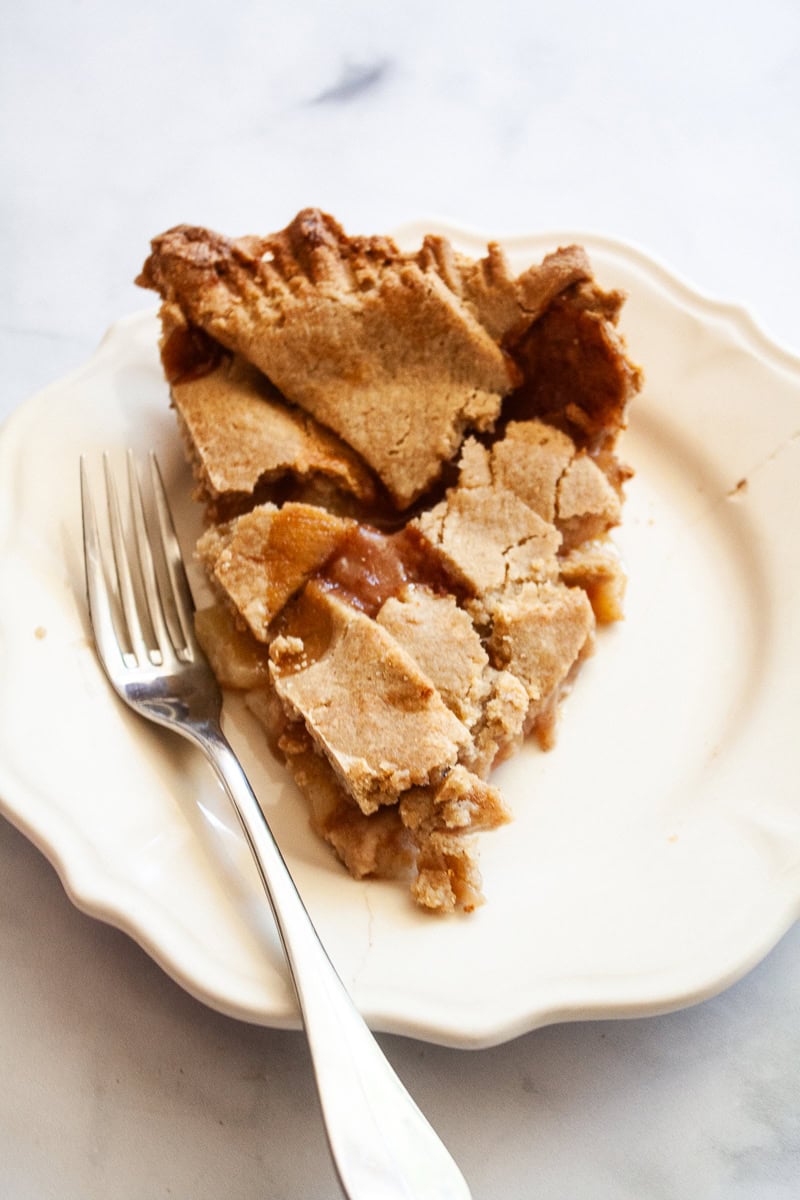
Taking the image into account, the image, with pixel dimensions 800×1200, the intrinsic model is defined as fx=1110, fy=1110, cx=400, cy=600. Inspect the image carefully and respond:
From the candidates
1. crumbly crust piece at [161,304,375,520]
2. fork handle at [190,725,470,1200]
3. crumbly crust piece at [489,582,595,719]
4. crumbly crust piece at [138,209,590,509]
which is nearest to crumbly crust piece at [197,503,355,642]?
crumbly crust piece at [161,304,375,520]

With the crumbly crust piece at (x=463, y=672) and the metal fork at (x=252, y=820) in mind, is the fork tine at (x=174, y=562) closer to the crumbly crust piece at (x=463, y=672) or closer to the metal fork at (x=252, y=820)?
the metal fork at (x=252, y=820)

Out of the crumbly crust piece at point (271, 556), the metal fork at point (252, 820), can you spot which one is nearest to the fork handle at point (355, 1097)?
the metal fork at point (252, 820)

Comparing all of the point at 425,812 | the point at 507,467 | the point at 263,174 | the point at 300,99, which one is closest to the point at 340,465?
the point at 507,467

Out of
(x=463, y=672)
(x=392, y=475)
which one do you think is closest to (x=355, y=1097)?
(x=463, y=672)

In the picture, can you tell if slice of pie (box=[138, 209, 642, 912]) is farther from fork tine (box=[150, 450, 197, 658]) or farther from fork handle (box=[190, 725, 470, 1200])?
fork handle (box=[190, 725, 470, 1200])

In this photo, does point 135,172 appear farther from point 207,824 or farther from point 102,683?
point 207,824

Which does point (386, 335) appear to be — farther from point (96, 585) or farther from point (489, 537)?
point (96, 585)
